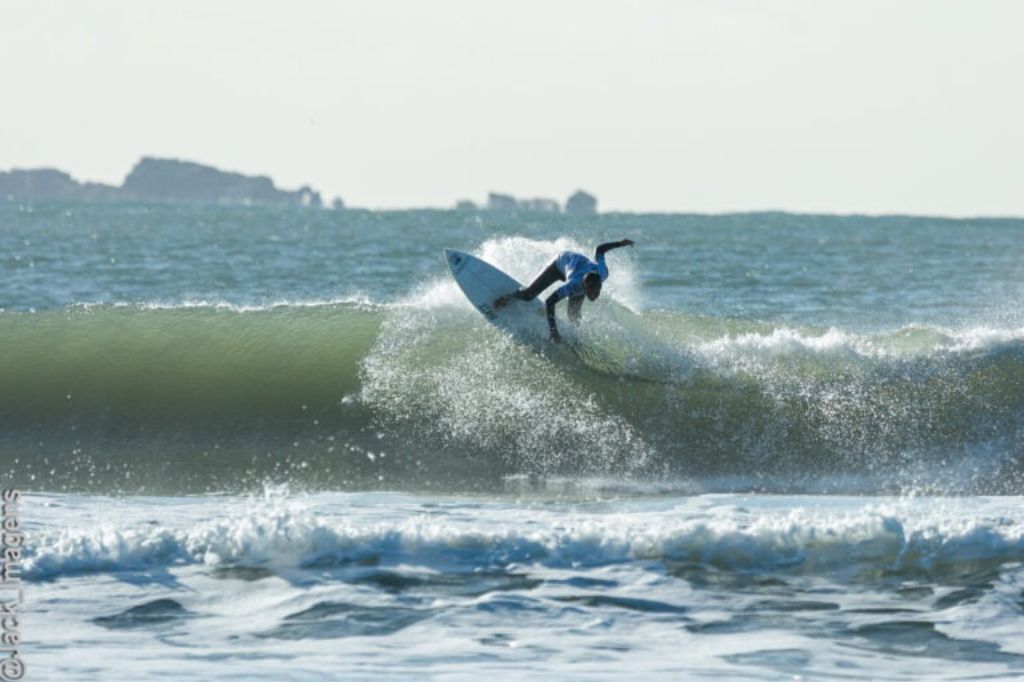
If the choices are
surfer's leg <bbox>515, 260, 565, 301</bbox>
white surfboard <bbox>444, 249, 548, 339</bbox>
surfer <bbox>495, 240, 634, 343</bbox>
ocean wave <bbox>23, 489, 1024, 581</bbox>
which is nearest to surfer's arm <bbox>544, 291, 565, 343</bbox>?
surfer <bbox>495, 240, 634, 343</bbox>

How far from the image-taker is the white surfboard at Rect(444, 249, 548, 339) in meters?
13.7

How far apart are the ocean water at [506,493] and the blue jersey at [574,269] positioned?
831 mm

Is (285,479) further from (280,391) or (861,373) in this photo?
(861,373)

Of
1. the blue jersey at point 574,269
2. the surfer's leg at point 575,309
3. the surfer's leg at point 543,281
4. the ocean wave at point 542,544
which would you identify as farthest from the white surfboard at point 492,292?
the ocean wave at point 542,544

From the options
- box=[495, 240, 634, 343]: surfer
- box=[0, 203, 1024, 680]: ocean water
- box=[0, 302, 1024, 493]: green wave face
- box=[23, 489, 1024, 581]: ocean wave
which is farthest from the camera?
box=[495, 240, 634, 343]: surfer

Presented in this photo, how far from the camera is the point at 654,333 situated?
48.2ft

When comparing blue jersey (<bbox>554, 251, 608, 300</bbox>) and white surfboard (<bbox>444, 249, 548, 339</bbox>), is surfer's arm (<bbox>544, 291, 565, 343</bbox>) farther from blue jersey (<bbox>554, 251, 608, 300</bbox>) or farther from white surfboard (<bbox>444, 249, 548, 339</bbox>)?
white surfboard (<bbox>444, 249, 548, 339</bbox>)

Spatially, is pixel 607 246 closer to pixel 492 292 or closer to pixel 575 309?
pixel 575 309

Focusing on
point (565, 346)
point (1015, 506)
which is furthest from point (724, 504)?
point (565, 346)

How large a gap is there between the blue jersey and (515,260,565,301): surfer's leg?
0.05 metres

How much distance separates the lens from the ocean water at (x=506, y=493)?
7.96 metres

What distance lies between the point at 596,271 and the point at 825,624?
5049 mm

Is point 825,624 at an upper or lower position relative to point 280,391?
lower

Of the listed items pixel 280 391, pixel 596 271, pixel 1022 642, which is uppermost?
pixel 596 271
